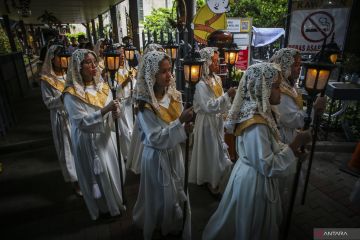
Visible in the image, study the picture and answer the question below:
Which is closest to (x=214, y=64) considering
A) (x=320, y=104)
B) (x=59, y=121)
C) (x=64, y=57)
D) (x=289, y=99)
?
(x=289, y=99)

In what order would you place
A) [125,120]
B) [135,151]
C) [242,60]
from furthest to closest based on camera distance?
[242,60] < [125,120] < [135,151]

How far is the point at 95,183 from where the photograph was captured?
3891 millimetres

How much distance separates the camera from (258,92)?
8.16 ft

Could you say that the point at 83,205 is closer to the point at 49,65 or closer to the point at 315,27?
the point at 49,65

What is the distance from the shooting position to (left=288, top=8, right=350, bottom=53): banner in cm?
692

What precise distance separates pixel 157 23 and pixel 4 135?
21.4m

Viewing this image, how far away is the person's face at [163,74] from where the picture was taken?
2922 mm

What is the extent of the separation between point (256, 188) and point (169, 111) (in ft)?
4.36

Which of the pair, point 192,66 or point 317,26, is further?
point 317,26

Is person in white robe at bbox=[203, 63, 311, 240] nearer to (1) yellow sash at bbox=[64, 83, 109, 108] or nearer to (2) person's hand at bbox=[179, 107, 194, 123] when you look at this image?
(2) person's hand at bbox=[179, 107, 194, 123]

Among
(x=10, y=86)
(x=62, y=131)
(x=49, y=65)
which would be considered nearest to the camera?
(x=62, y=131)

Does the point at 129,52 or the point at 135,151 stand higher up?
the point at 129,52

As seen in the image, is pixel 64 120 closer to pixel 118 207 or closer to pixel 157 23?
pixel 118 207

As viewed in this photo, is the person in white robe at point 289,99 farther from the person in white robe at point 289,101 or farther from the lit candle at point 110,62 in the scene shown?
the lit candle at point 110,62
